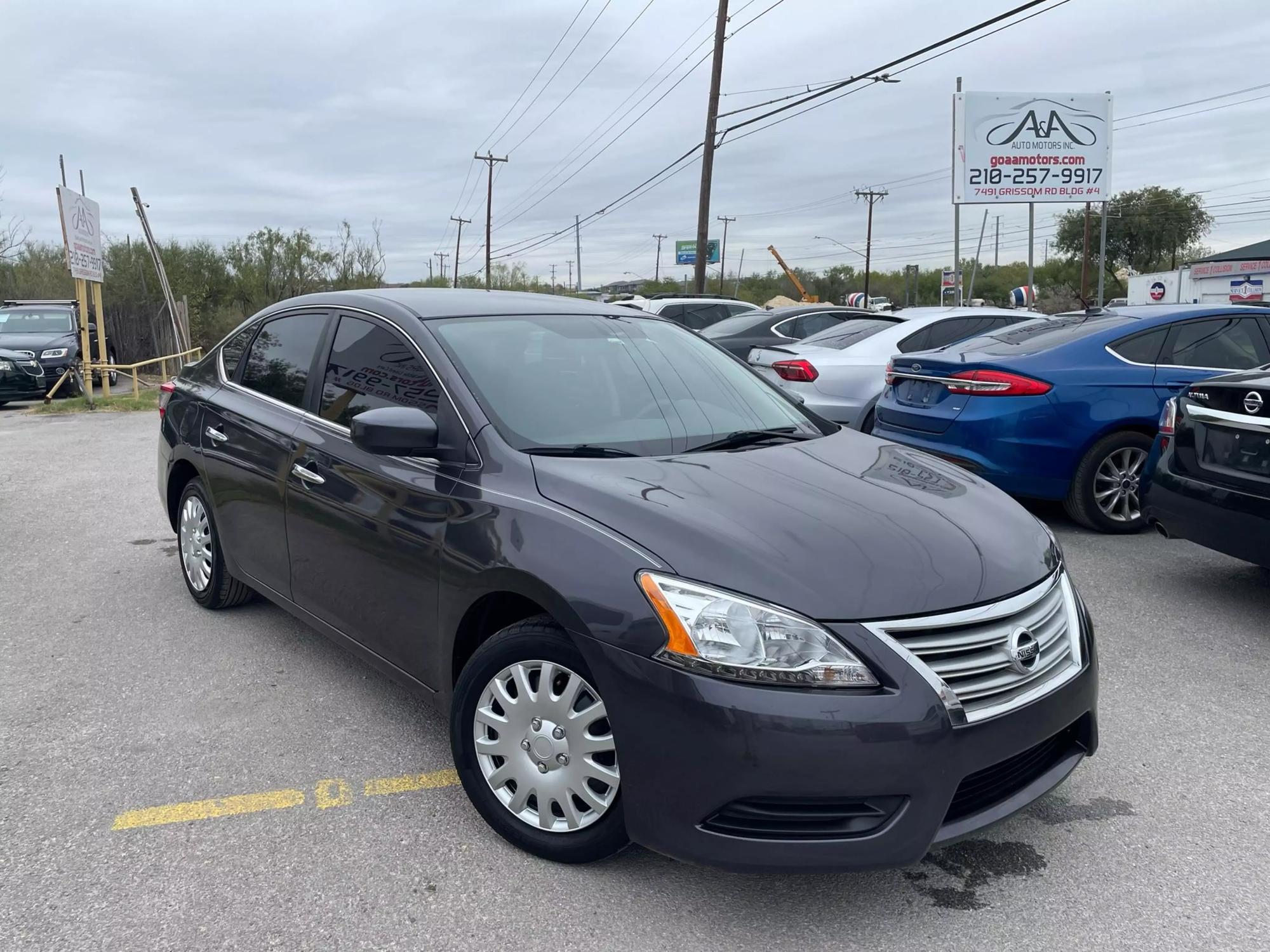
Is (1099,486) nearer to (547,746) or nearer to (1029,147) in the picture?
(547,746)

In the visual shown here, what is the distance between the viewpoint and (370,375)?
12.2 feet

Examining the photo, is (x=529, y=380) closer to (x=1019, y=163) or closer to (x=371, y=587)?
(x=371, y=587)

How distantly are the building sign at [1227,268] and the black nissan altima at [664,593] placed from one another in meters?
58.3

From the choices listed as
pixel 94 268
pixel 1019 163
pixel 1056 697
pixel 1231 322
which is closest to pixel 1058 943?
pixel 1056 697

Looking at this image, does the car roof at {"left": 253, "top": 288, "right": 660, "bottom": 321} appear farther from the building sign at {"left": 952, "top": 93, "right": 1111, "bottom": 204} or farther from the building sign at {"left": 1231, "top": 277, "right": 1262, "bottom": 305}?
the building sign at {"left": 1231, "top": 277, "right": 1262, "bottom": 305}

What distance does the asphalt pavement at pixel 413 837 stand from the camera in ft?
8.23

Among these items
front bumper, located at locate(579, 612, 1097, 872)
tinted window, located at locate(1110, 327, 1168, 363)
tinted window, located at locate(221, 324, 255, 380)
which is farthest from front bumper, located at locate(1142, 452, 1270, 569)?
tinted window, located at locate(221, 324, 255, 380)

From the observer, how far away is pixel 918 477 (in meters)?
3.30

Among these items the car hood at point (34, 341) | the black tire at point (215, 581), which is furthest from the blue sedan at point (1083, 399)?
the car hood at point (34, 341)

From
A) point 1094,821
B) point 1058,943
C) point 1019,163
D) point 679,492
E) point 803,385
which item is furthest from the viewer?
point 1019,163

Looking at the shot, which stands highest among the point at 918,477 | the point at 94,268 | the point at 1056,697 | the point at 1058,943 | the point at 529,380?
the point at 94,268

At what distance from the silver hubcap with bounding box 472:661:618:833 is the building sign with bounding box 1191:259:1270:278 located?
59240 millimetres

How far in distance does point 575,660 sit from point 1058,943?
1393mm

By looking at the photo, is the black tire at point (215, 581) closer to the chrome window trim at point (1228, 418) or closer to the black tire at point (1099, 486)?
the chrome window trim at point (1228, 418)
